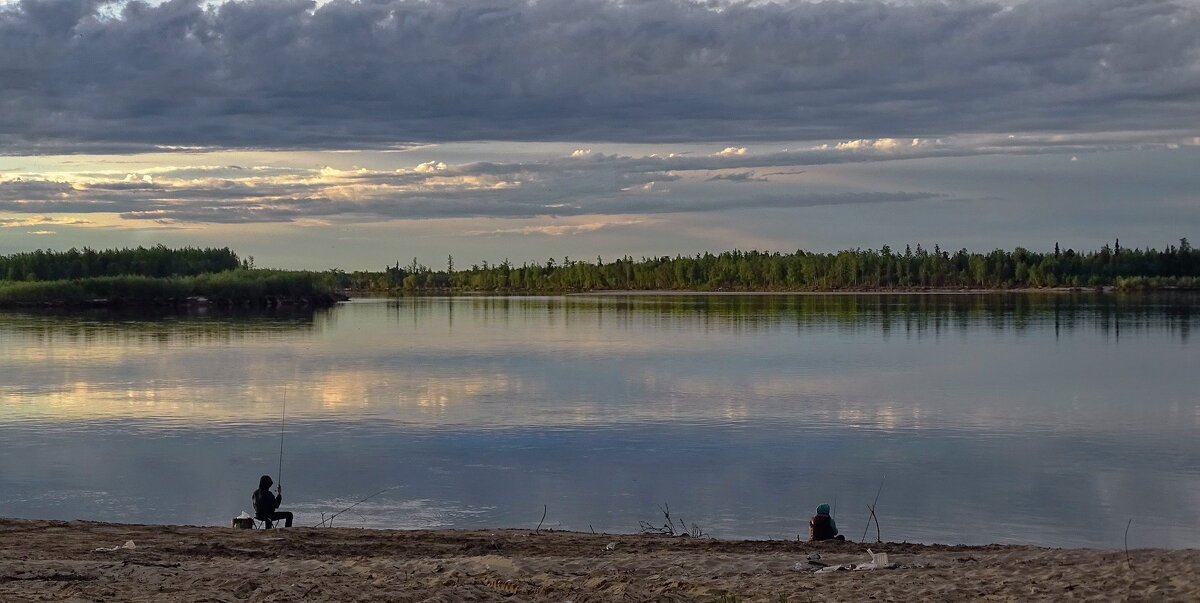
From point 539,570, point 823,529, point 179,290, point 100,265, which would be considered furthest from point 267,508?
point 100,265

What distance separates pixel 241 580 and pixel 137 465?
48.5 ft

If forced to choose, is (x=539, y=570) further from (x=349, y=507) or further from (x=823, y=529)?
(x=349, y=507)

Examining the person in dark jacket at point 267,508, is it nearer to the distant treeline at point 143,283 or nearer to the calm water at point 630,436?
the calm water at point 630,436

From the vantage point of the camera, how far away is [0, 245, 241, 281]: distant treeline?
Answer: 600 ft

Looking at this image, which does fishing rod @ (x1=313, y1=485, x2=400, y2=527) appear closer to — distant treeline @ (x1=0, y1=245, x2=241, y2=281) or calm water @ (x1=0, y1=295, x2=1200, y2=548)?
calm water @ (x1=0, y1=295, x2=1200, y2=548)

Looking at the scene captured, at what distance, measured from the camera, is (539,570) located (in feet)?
43.3

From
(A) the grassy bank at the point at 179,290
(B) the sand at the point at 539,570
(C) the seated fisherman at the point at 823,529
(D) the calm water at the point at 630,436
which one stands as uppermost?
(A) the grassy bank at the point at 179,290

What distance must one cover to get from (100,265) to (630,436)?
569ft

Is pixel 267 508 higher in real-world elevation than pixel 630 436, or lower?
higher

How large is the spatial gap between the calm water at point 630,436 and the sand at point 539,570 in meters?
3.62

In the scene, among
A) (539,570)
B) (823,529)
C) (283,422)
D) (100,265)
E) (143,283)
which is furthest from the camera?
(100,265)

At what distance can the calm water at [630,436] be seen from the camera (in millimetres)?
20719

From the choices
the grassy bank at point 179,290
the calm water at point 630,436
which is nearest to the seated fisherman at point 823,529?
the calm water at point 630,436

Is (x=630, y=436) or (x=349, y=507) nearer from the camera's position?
(x=349, y=507)
